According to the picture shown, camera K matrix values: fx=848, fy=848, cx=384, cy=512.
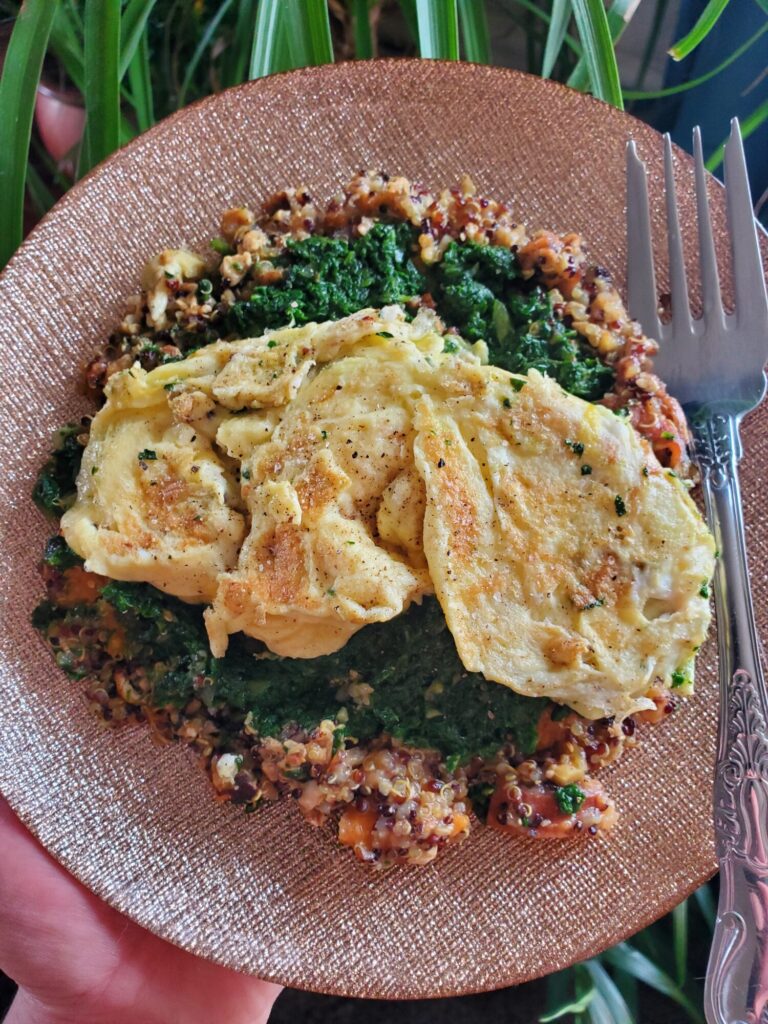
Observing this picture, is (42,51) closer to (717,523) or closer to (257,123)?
(257,123)

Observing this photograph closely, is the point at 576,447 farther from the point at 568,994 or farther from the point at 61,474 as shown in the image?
the point at 568,994

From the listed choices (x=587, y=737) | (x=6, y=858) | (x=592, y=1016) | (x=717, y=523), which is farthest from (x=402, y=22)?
(x=592, y=1016)

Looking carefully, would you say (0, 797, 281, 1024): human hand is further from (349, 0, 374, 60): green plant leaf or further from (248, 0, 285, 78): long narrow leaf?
(349, 0, 374, 60): green plant leaf

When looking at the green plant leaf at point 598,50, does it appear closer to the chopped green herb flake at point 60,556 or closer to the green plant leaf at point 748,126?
the green plant leaf at point 748,126

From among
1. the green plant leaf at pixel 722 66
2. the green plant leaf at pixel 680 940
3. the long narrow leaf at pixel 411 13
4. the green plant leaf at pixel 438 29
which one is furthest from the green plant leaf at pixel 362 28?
the green plant leaf at pixel 680 940

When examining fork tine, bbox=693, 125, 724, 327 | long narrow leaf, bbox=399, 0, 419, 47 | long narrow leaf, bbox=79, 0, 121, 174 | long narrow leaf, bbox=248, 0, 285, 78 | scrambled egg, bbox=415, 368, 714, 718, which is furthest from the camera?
long narrow leaf, bbox=399, 0, 419, 47

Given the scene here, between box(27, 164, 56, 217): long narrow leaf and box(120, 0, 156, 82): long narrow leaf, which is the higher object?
box(120, 0, 156, 82): long narrow leaf

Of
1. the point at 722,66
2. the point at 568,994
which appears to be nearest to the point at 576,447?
the point at 722,66

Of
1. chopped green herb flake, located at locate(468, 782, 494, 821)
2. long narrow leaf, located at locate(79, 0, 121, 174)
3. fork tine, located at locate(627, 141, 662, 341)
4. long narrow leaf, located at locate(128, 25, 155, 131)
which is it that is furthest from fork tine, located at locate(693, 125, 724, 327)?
long narrow leaf, located at locate(128, 25, 155, 131)
